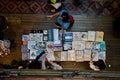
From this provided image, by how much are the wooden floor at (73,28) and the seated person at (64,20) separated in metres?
0.20

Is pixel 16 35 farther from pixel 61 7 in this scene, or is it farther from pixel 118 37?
pixel 118 37

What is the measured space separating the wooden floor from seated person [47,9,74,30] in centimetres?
20

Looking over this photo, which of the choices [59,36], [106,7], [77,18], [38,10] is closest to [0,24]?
[38,10]

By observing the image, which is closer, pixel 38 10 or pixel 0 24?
pixel 0 24

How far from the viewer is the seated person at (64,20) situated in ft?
20.3

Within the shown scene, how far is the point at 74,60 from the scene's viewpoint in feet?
21.4

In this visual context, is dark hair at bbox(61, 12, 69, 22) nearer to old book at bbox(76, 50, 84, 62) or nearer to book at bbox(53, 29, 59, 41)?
book at bbox(53, 29, 59, 41)

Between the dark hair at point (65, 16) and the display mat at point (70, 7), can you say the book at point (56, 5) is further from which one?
the dark hair at point (65, 16)

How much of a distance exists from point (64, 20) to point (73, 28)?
49cm

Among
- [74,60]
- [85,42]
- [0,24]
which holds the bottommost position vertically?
[74,60]

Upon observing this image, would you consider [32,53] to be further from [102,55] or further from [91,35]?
[102,55]

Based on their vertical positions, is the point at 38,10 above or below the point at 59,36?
above

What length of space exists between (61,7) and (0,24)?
1.47 metres

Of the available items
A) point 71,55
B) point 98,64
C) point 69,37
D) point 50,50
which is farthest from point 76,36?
point 98,64
